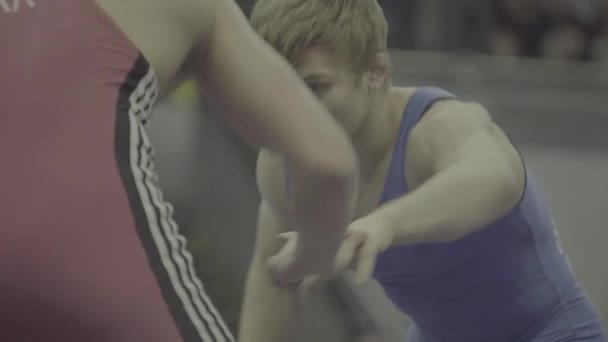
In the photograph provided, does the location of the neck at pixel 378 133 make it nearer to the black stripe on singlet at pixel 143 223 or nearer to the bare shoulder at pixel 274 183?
the bare shoulder at pixel 274 183

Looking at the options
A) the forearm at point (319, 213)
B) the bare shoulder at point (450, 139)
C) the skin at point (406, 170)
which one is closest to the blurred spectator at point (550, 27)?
the skin at point (406, 170)

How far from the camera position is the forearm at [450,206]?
206cm

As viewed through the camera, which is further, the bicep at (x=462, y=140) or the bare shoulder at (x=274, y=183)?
the bare shoulder at (x=274, y=183)

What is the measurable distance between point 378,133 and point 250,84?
105 centimetres

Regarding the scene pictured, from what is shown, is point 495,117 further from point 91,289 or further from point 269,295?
point 91,289

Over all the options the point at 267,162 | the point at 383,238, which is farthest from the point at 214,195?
the point at 383,238

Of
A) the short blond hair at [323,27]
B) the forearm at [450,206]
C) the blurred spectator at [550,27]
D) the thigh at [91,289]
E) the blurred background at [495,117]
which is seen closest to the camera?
the thigh at [91,289]

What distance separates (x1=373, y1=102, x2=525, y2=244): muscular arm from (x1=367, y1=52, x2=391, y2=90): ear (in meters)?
0.15

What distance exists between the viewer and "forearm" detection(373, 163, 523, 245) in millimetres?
2064

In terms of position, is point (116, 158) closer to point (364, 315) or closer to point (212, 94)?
point (212, 94)

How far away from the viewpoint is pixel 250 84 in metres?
1.63

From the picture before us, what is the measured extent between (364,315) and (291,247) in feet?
7.03

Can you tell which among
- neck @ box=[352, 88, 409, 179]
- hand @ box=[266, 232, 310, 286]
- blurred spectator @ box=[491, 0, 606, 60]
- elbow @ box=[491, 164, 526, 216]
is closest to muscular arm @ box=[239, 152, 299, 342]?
neck @ box=[352, 88, 409, 179]

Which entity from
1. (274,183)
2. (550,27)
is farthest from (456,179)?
(550,27)
